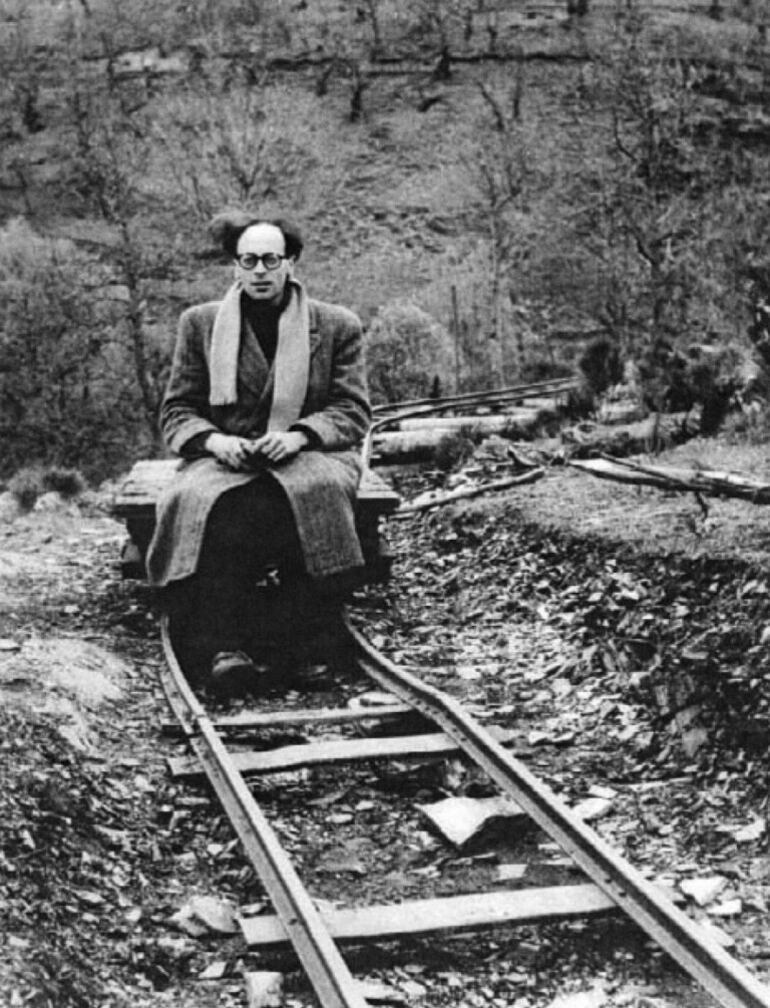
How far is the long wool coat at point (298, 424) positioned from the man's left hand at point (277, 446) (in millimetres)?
66

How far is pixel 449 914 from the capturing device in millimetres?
4105

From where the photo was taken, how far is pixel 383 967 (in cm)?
395

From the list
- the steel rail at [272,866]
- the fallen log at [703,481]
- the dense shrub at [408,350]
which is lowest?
the dense shrub at [408,350]

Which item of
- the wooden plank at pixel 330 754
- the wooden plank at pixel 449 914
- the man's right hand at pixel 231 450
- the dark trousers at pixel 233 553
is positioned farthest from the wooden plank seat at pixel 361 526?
the wooden plank at pixel 449 914

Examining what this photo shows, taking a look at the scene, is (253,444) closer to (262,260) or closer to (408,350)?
(262,260)

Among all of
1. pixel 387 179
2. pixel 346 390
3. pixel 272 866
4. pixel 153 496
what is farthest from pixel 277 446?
pixel 387 179

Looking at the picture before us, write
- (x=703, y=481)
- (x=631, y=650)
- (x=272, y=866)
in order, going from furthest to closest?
(x=703, y=481)
(x=631, y=650)
(x=272, y=866)

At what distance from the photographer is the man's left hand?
22.9ft

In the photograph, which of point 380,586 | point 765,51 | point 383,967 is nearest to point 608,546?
point 380,586

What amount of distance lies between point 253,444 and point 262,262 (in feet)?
3.23

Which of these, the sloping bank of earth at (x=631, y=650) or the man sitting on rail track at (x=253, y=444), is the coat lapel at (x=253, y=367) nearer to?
the man sitting on rail track at (x=253, y=444)

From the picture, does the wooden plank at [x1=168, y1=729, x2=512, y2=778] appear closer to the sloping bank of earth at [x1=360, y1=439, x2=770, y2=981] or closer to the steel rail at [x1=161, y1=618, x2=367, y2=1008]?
the steel rail at [x1=161, y1=618, x2=367, y2=1008]

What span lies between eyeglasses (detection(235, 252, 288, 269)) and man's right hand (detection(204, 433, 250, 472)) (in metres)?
0.92

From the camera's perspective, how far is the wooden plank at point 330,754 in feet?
18.1
